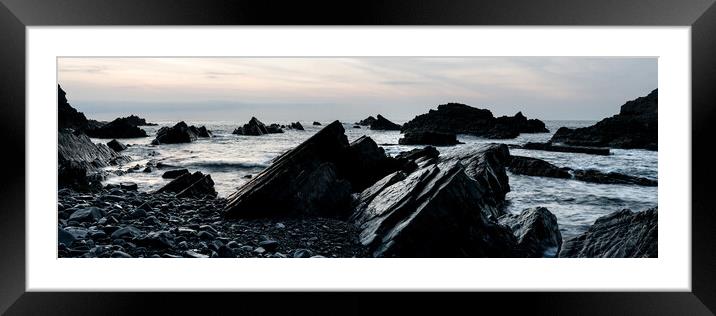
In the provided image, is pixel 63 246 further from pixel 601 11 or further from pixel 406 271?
pixel 601 11

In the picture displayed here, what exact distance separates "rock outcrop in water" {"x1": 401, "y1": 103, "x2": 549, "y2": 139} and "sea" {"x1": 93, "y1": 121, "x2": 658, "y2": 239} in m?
0.14

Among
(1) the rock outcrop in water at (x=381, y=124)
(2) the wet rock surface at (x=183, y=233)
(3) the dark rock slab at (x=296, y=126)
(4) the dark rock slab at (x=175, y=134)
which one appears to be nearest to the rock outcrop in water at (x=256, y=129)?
(3) the dark rock slab at (x=296, y=126)

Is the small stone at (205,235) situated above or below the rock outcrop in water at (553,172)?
below

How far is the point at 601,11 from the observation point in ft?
9.53

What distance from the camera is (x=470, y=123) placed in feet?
22.1

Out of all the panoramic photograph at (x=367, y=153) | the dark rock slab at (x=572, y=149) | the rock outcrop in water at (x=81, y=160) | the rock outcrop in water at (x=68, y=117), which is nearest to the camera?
the panoramic photograph at (x=367, y=153)

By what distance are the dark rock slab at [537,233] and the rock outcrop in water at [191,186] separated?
3.16 meters

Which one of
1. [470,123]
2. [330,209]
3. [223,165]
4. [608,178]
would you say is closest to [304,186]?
[330,209]

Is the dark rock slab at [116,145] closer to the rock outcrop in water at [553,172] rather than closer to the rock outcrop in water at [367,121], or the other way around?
the rock outcrop in water at [367,121]

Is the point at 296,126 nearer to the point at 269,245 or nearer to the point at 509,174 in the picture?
the point at 269,245

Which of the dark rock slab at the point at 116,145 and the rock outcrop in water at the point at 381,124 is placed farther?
the dark rock slab at the point at 116,145

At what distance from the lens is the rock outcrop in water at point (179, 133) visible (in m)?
6.43

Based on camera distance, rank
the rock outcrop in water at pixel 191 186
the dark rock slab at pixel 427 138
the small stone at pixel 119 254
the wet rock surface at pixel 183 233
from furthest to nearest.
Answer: the dark rock slab at pixel 427 138 < the rock outcrop in water at pixel 191 186 < the wet rock surface at pixel 183 233 < the small stone at pixel 119 254

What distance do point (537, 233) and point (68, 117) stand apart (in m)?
5.08
